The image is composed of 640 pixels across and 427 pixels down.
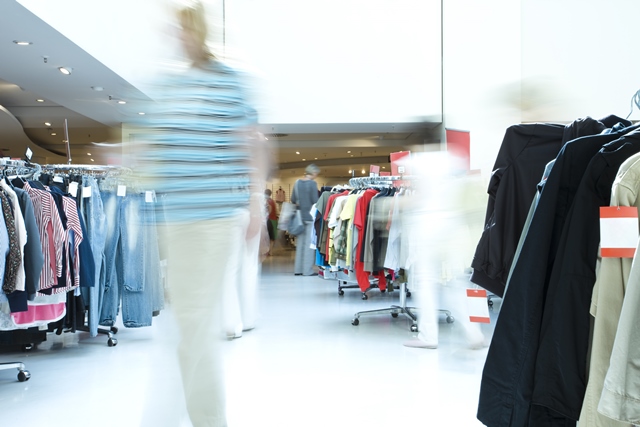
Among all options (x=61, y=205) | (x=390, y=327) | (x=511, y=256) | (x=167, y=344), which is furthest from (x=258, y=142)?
(x=390, y=327)

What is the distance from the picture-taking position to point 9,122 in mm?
10914

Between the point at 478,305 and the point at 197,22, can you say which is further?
the point at 478,305

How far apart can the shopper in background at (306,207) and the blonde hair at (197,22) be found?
7037mm

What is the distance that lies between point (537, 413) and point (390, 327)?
3888mm

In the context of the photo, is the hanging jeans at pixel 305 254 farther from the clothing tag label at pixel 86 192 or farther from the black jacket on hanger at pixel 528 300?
the black jacket on hanger at pixel 528 300

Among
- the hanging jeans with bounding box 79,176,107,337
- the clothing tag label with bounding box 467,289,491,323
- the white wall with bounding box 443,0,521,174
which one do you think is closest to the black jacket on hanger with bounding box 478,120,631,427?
the clothing tag label with bounding box 467,289,491,323

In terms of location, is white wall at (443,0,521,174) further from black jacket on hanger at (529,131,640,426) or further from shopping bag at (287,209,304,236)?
black jacket on hanger at (529,131,640,426)

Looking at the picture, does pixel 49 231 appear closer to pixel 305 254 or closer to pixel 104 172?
pixel 104 172

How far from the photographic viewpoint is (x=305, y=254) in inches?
398

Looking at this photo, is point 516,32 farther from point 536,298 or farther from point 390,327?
point 536,298

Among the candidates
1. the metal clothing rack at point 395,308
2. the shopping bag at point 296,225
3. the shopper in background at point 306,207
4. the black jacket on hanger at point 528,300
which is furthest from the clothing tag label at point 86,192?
the shopping bag at point 296,225

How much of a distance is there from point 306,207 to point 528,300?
25.9ft

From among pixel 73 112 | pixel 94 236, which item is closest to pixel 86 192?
pixel 94 236

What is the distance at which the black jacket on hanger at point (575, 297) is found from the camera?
142 cm
